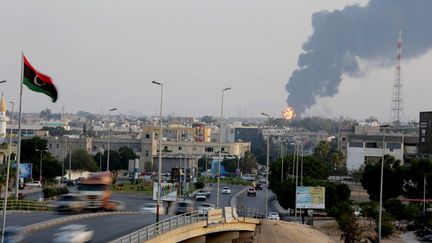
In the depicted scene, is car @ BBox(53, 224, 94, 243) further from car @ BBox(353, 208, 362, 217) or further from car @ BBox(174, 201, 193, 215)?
car @ BBox(353, 208, 362, 217)

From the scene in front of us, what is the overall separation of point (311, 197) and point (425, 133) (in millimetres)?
76646

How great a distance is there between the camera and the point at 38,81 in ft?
115

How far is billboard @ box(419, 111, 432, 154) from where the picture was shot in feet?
488

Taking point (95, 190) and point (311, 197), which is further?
point (311, 197)

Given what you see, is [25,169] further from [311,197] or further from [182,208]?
[182,208]

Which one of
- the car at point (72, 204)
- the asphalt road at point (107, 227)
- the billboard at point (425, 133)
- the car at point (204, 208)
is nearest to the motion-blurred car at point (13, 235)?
the asphalt road at point (107, 227)

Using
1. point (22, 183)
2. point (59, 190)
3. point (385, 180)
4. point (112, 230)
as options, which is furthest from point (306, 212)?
point (112, 230)

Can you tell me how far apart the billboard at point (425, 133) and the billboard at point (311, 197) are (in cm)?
7356

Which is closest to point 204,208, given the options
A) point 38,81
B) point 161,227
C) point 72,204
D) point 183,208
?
point 183,208

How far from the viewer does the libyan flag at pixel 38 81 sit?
3481cm

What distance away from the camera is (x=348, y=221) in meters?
72.0

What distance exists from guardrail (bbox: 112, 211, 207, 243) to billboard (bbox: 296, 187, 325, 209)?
3265 centimetres

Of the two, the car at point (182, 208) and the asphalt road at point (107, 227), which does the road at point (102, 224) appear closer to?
the asphalt road at point (107, 227)

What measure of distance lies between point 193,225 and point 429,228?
41.9m
